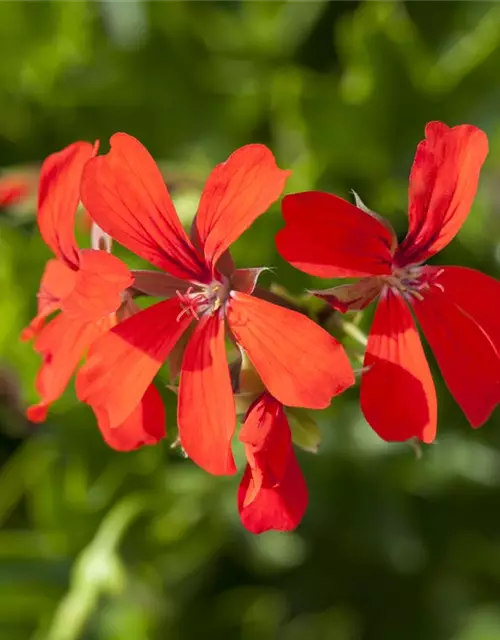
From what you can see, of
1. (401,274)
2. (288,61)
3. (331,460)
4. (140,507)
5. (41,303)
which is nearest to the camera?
(401,274)

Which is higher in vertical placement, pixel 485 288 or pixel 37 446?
pixel 485 288

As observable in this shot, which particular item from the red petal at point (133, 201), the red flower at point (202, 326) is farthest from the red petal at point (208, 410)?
the red petal at point (133, 201)

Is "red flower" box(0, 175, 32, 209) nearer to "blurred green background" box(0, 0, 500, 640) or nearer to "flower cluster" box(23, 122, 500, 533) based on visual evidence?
"blurred green background" box(0, 0, 500, 640)

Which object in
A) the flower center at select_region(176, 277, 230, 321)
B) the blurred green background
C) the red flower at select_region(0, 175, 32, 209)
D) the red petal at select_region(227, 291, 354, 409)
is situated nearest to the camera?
the red petal at select_region(227, 291, 354, 409)

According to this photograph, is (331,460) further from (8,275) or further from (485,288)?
(485,288)

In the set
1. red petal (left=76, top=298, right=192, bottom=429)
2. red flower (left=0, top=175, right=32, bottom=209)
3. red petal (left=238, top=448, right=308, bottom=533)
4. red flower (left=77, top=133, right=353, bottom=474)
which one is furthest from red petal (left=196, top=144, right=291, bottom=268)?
red flower (left=0, top=175, right=32, bottom=209)

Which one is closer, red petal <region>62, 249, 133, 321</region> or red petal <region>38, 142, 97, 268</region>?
red petal <region>62, 249, 133, 321</region>

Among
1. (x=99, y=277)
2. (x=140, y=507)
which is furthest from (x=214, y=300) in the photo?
(x=140, y=507)

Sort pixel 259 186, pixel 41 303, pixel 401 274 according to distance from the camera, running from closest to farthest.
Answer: pixel 259 186, pixel 401 274, pixel 41 303
